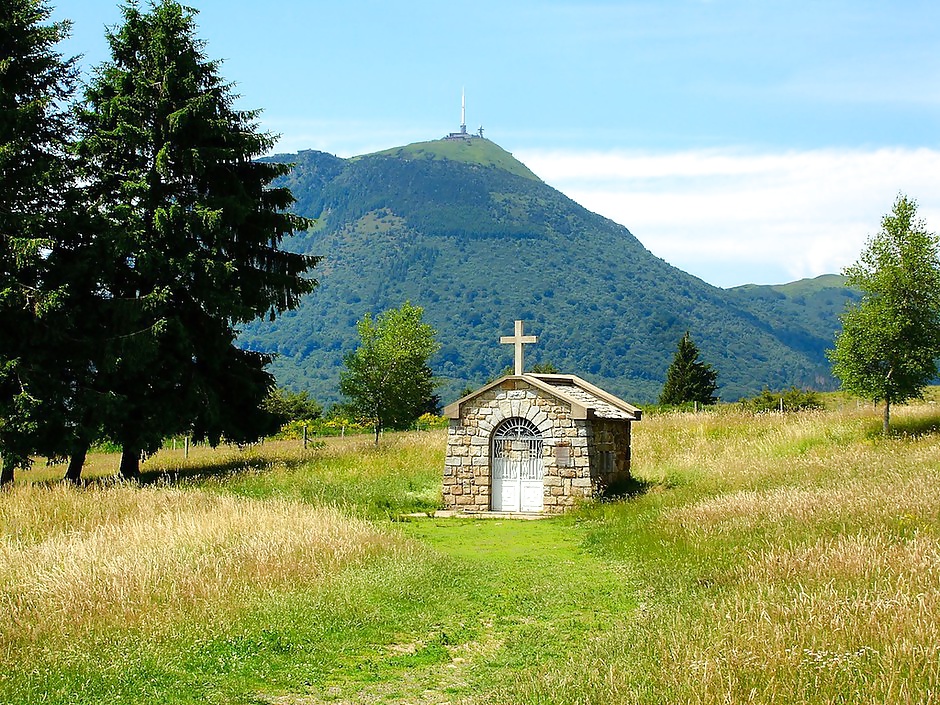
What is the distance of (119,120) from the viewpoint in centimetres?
2475

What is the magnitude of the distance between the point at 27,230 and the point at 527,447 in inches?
532

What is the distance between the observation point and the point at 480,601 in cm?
1089

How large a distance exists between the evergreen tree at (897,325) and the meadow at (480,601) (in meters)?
8.40

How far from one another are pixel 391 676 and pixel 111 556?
4.82m

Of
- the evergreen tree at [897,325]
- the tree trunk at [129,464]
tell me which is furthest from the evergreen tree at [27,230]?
the evergreen tree at [897,325]

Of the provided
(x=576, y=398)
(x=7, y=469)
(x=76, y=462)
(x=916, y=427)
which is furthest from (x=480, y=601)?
(x=916, y=427)

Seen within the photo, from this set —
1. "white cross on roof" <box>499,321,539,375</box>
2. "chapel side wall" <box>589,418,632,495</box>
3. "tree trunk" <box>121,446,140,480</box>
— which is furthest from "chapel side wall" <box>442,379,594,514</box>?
"tree trunk" <box>121,446,140,480</box>

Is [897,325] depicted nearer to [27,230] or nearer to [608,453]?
[608,453]

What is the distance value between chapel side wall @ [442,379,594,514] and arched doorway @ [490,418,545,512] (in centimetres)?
23

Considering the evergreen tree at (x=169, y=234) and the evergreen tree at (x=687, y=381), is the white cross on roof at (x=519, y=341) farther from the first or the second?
the evergreen tree at (x=687, y=381)

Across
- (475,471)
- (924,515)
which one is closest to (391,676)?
(924,515)

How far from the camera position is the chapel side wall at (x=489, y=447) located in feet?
69.9

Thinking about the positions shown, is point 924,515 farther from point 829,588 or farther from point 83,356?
point 83,356

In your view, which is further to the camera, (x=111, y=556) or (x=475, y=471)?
(x=475, y=471)
